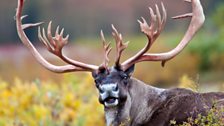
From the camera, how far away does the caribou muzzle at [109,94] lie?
11.1m

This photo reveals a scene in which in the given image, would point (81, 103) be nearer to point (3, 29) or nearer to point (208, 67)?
point (208, 67)

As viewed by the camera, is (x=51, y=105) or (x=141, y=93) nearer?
(x=141, y=93)

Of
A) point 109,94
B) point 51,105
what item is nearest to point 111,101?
point 109,94

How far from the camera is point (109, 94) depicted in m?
11.1

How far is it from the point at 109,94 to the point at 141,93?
752 mm

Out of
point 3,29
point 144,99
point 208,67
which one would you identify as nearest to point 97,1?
point 3,29

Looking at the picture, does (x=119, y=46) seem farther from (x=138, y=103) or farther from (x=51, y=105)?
(x=51, y=105)

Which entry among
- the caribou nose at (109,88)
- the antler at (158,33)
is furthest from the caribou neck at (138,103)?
the caribou nose at (109,88)

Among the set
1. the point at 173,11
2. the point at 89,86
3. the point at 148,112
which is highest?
the point at 148,112

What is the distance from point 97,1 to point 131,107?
32.1m

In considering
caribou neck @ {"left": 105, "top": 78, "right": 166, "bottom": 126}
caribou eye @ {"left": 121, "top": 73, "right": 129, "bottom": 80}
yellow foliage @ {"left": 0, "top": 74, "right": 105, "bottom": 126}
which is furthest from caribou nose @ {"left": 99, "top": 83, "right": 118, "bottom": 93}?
yellow foliage @ {"left": 0, "top": 74, "right": 105, "bottom": 126}

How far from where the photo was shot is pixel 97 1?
43.6 meters

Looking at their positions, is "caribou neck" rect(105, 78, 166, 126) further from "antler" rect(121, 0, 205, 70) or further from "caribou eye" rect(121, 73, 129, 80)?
"antler" rect(121, 0, 205, 70)

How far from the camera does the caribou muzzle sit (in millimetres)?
11070
